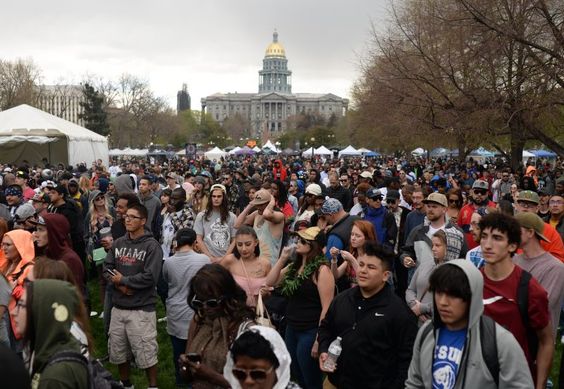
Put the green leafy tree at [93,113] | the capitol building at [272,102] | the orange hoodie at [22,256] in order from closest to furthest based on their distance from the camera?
the orange hoodie at [22,256] < the green leafy tree at [93,113] < the capitol building at [272,102]

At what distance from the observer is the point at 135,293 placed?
539cm

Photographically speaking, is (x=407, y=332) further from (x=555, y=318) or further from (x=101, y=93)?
(x=101, y=93)

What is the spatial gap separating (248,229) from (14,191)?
17.7ft

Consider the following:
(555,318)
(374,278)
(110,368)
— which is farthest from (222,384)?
(110,368)

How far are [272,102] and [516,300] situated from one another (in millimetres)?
166470

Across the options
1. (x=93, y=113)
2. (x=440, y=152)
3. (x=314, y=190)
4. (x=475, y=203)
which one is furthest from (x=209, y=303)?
(x=93, y=113)

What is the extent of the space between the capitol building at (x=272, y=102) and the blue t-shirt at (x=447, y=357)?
152 m

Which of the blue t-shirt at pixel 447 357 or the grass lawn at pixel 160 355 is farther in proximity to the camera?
the grass lawn at pixel 160 355

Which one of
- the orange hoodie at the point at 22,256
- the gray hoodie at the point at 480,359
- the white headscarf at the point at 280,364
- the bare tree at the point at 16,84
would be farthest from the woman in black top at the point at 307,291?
the bare tree at the point at 16,84

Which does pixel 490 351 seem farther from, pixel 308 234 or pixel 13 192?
pixel 13 192

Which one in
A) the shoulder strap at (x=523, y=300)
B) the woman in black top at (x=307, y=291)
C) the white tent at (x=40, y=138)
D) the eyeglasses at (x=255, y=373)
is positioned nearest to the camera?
the eyeglasses at (x=255, y=373)

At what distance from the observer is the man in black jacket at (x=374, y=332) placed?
145 inches

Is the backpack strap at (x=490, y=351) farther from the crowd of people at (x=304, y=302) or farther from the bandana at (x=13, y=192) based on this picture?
the bandana at (x=13, y=192)

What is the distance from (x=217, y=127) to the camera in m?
108
